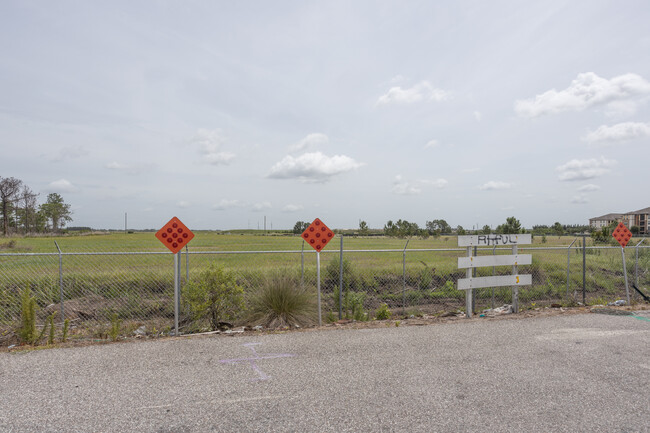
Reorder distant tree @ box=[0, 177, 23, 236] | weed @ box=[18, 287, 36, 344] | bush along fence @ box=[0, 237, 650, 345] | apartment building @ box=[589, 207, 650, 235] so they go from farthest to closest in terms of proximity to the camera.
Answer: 1. apartment building @ box=[589, 207, 650, 235]
2. distant tree @ box=[0, 177, 23, 236]
3. bush along fence @ box=[0, 237, 650, 345]
4. weed @ box=[18, 287, 36, 344]

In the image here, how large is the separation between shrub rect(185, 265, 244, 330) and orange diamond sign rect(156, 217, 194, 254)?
0.95 metres

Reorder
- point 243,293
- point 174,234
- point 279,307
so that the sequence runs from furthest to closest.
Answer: point 243,293, point 279,307, point 174,234

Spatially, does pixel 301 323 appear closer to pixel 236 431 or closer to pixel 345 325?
pixel 345 325

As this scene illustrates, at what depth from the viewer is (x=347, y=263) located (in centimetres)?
1391

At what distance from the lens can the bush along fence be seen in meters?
7.89

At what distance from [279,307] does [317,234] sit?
5.67 ft

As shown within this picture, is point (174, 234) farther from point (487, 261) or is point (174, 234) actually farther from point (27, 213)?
point (27, 213)

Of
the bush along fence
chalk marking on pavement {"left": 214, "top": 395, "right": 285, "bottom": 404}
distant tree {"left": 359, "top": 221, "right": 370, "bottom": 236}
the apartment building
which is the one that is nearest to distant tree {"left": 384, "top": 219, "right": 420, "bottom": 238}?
distant tree {"left": 359, "top": 221, "right": 370, "bottom": 236}

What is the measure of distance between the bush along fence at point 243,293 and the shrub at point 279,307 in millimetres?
29

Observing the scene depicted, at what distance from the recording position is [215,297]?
7844mm

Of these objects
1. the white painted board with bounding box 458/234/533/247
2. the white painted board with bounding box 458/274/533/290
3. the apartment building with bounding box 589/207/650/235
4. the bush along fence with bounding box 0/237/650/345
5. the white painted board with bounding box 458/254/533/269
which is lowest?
the bush along fence with bounding box 0/237/650/345

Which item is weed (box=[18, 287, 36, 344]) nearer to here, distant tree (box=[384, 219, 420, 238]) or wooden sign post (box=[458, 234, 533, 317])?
wooden sign post (box=[458, 234, 533, 317])

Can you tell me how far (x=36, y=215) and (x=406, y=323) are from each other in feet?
269

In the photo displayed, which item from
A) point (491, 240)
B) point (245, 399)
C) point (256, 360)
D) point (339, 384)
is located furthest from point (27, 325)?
point (491, 240)
